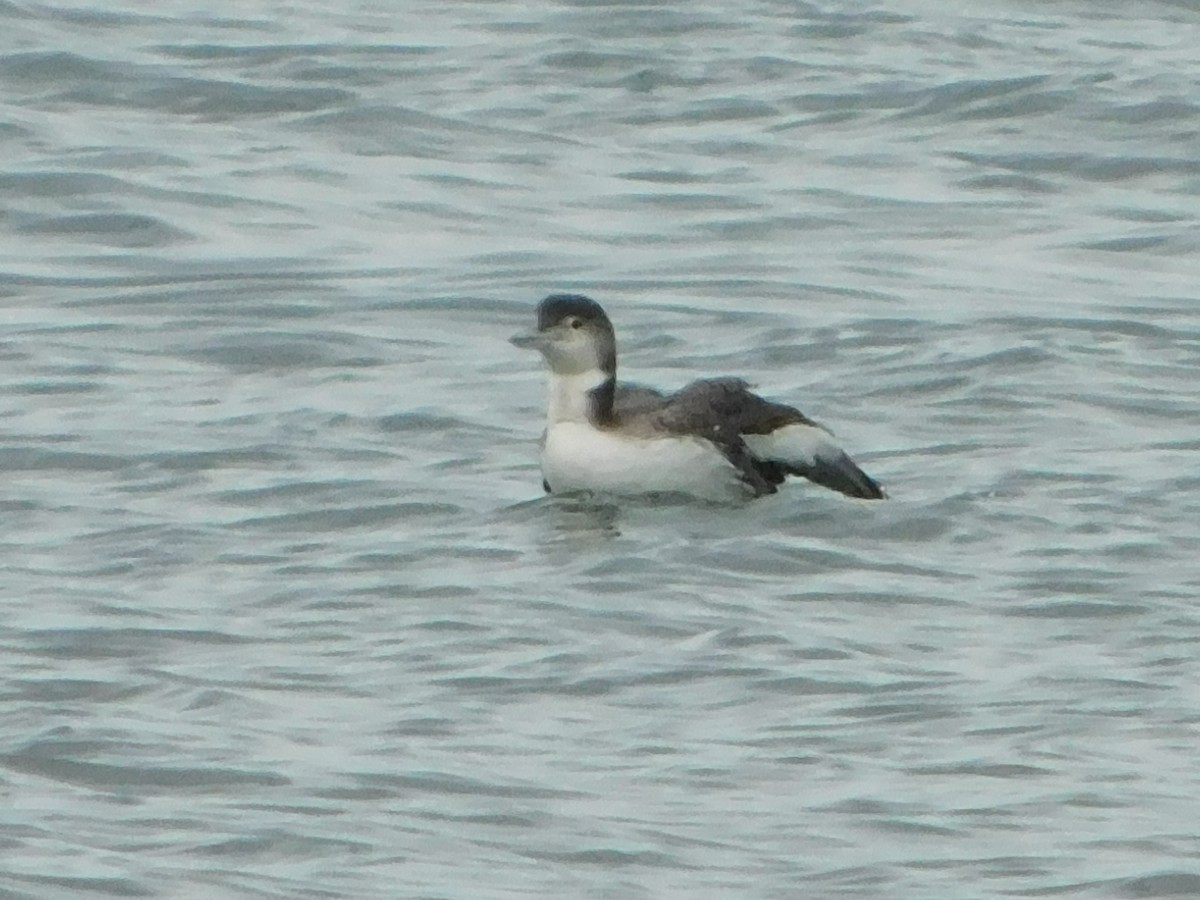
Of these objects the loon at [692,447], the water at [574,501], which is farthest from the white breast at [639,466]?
the water at [574,501]

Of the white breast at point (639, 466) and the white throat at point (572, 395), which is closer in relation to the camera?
the white breast at point (639, 466)

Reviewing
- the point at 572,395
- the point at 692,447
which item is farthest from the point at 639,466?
the point at 572,395

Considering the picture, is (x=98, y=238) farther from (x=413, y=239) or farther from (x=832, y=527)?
(x=832, y=527)

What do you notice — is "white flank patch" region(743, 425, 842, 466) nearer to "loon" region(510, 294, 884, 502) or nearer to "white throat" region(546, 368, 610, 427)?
"loon" region(510, 294, 884, 502)

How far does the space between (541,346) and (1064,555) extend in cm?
234

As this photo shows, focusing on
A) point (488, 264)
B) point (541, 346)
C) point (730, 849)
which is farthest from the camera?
point (488, 264)

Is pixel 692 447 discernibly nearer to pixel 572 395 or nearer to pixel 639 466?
pixel 639 466

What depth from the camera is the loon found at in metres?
11.7

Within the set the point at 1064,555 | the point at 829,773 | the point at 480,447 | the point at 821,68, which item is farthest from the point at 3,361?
the point at 821,68

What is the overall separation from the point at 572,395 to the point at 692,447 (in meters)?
0.54

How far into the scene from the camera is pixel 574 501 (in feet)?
38.2

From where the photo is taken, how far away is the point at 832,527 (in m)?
11.2

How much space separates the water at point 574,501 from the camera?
7.86 m

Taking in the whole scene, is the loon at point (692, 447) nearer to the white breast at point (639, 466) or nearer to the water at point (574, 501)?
the white breast at point (639, 466)
